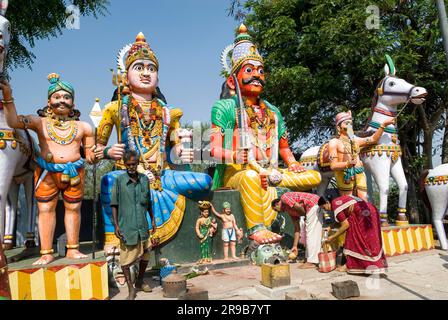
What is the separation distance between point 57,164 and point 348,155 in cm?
387

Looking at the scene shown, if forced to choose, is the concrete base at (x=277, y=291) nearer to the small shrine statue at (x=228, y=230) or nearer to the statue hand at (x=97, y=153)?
the small shrine statue at (x=228, y=230)

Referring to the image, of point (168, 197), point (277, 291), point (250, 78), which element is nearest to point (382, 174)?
point (250, 78)

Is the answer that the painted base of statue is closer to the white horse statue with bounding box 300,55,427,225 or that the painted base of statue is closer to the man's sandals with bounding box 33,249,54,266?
the man's sandals with bounding box 33,249,54,266

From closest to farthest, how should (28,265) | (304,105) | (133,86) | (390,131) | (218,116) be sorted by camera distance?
(28,265)
(133,86)
(218,116)
(390,131)
(304,105)

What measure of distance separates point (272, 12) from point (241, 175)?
22.5 feet

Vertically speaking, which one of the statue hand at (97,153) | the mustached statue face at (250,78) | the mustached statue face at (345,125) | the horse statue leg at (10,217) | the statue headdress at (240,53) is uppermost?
the statue headdress at (240,53)

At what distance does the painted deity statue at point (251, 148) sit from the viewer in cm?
543

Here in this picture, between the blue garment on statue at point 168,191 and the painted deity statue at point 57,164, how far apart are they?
0.53 m

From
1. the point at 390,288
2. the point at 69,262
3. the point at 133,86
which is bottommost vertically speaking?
the point at 390,288

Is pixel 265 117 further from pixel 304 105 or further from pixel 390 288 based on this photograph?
pixel 304 105

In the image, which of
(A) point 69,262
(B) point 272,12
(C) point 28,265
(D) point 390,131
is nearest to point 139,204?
(A) point 69,262

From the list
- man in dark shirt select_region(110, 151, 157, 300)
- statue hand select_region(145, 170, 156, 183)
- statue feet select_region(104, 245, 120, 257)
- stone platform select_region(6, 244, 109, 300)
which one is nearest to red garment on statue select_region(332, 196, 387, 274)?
statue hand select_region(145, 170, 156, 183)

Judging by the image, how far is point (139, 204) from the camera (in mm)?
3816

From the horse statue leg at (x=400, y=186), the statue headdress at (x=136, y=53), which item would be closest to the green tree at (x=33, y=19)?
the statue headdress at (x=136, y=53)
